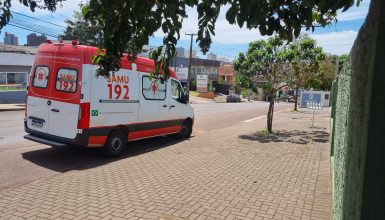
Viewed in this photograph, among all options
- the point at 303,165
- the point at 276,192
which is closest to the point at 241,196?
the point at 276,192

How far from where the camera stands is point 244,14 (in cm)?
222

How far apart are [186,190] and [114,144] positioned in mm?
3325

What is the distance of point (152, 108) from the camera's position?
34.1 ft

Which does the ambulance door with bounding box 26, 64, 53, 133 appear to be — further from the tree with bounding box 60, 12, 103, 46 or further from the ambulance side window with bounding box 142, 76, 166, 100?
the tree with bounding box 60, 12, 103, 46

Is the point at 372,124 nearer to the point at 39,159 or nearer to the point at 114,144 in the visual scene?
the point at 114,144

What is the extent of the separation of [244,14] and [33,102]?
→ 7680 mm

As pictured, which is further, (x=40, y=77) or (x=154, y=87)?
(x=154, y=87)

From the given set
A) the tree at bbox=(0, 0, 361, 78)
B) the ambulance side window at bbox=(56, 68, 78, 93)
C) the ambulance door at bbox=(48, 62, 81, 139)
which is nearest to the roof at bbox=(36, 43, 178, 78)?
the ambulance door at bbox=(48, 62, 81, 139)

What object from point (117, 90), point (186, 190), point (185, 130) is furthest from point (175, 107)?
point (186, 190)

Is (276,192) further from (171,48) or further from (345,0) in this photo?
(345,0)

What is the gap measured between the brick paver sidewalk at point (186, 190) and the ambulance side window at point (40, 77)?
2465mm

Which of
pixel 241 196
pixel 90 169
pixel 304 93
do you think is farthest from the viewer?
pixel 304 93

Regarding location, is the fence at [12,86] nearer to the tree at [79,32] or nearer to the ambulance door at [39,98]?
the tree at [79,32]

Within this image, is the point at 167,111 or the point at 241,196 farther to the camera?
the point at 167,111
